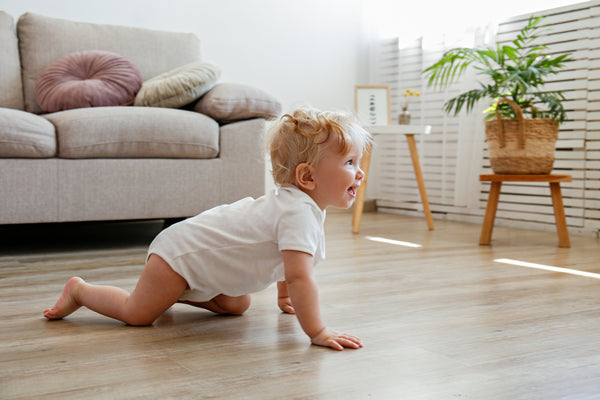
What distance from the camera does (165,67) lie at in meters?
2.99

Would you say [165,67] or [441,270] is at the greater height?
[165,67]

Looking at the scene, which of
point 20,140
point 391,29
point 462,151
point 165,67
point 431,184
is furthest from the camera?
point 391,29

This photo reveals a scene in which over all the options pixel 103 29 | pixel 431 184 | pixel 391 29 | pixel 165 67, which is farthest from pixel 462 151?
pixel 103 29

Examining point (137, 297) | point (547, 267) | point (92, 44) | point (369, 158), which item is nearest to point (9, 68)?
point (92, 44)

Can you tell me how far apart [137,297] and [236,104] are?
133cm

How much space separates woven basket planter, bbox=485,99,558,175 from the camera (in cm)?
242

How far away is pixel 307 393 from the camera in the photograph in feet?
2.96

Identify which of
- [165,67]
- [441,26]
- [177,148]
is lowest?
[177,148]

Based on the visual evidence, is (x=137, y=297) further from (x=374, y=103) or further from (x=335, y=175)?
(x=374, y=103)

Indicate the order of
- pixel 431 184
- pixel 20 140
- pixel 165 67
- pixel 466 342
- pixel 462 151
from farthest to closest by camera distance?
pixel 431 184, pixel 462 151, pixel 165 67, pixel 20 140, pixel 466 342

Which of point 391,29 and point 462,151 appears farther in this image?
point 391,29

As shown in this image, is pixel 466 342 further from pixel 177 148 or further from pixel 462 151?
pixel 462 151

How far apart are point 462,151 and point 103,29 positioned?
181 centimetres

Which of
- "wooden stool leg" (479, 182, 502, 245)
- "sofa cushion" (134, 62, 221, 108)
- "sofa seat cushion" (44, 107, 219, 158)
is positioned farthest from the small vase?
"sofa seat cushion" (44, 107, 219, 158)
